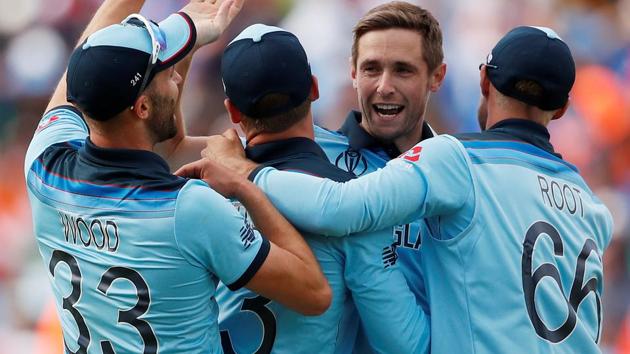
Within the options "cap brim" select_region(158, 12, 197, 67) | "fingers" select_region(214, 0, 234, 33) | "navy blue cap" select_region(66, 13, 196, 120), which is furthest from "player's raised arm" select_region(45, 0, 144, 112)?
"navy blue cap" select_region(66, 13, 196, 120)

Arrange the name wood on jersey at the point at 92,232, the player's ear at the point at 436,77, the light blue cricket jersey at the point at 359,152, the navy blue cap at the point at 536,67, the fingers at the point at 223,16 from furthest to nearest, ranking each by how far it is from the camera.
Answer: the player's ear at the point at 436,77, the fingers at the point at 223,16, the light blue cricket jersey at the point at 359,152, the navy blue cap at the point at 536,67, the name wood on jersey at the point at 92,232

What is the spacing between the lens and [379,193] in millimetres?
3225

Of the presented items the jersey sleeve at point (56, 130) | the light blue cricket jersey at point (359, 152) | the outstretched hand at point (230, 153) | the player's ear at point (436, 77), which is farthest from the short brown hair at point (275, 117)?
the player's ear at point (436, 77)

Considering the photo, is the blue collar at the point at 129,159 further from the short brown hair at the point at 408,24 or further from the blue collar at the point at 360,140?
the short brown hair at the point at 408,24

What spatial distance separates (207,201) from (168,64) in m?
0.54

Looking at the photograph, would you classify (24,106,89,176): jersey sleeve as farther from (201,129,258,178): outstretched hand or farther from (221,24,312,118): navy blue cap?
(221,24,312,118): navy blue cap

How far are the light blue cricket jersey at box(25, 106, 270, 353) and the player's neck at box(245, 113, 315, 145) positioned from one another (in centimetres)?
38

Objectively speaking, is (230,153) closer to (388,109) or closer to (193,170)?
(193,170)

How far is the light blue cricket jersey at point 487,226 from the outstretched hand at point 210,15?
0.75 m

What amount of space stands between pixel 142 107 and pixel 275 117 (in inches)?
18.9

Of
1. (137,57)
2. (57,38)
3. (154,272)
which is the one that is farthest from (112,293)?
(57,38)

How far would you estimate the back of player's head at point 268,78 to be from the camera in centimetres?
331

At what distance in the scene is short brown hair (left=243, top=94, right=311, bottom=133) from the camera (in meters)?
3.35

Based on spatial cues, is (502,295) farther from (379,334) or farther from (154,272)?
(154,272)
